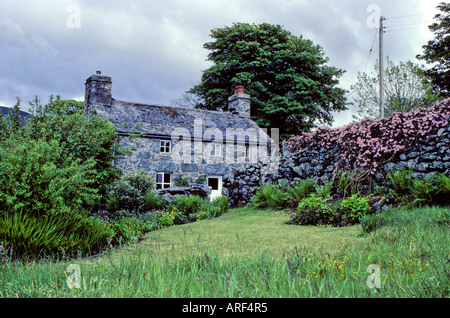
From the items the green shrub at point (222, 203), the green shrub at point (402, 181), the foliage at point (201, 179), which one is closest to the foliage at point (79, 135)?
the green shrub at point (222, 203)

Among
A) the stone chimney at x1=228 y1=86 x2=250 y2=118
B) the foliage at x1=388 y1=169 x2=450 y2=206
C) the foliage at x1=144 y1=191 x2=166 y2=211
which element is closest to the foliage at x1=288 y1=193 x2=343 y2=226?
the foliage at x1=388 y1=169 x2=450 y2=206

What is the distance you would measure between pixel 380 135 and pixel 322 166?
223 cm

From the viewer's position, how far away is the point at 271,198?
497 inches

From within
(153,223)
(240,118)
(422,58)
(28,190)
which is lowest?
(153,223)

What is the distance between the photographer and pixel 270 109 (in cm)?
2580

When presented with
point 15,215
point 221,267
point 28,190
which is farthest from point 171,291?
point 28,190

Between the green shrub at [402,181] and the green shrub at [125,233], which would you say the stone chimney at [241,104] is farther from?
the green shrub at [125,233]

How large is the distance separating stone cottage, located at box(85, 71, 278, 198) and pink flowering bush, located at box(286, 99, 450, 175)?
632 cm

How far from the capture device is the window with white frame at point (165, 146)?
19.1m

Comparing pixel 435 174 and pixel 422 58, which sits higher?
pixel 422 58

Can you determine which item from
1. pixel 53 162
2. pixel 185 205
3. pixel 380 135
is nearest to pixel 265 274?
pixel 53 162

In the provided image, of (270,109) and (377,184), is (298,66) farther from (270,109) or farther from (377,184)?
(377,184)

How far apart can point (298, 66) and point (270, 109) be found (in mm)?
4734

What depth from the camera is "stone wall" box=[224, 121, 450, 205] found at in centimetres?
1001
